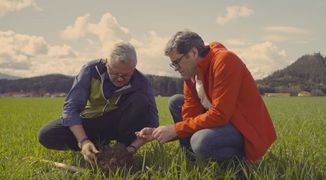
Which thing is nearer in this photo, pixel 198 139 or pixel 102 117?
pixel 198 139

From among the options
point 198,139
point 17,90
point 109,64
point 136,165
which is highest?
point 109,64

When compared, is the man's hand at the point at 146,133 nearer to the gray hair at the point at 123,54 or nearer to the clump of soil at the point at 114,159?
the clump of soil at the point at 114,159

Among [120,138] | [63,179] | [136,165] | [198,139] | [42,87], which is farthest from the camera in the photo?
[42,87]

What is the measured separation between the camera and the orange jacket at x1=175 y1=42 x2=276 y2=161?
3912 millimetres

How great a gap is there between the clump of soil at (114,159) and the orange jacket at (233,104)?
1.83 feet

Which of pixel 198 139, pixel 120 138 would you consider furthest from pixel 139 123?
pixel 198 139

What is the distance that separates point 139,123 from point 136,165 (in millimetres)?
756

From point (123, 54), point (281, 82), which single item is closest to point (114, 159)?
point (123, 54)

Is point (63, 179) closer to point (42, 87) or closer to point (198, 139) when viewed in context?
point (198, 139)

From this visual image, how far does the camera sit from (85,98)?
4.76 m

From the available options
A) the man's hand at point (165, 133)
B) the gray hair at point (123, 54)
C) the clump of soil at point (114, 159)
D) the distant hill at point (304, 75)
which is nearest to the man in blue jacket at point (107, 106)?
the gray hair at point (123, 54)

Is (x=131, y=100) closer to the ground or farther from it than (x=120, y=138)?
farther from it

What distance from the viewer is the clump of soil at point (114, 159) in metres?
4.10

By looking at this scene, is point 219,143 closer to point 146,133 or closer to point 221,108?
point 221,108
